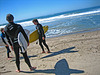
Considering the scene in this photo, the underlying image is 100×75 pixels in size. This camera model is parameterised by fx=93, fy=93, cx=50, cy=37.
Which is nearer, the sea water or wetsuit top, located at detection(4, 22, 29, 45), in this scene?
wetsuit top, located at detection(4, 22, 29, 45)

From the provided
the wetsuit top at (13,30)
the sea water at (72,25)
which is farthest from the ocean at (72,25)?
the wetsuit top at (13,30)

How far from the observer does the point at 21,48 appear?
3004 mm

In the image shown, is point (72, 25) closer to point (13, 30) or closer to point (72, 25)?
point (72, 25)

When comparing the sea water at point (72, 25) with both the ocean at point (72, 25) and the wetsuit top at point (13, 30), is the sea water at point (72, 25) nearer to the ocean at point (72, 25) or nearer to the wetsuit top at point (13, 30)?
the ocean at point (72, 25)

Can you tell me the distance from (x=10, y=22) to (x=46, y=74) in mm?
1982

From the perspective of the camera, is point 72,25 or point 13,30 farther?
point 72,25

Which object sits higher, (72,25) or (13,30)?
(13,30)

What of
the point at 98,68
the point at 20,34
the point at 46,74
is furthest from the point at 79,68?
the point at 20,34

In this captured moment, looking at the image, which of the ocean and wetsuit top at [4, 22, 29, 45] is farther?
the ocean

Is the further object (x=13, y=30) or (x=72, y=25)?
(x=72, y=25)

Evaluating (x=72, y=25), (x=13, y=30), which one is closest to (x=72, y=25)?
(x=72, y=25)

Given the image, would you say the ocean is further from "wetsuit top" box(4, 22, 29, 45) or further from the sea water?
"wetsuit top" box(4, 22, 29, 45)

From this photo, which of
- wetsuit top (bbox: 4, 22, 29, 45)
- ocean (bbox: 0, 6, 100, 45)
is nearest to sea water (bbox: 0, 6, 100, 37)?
ocean (bbox: 0, 6, 100, 45)

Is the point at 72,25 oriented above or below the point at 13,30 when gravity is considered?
below
